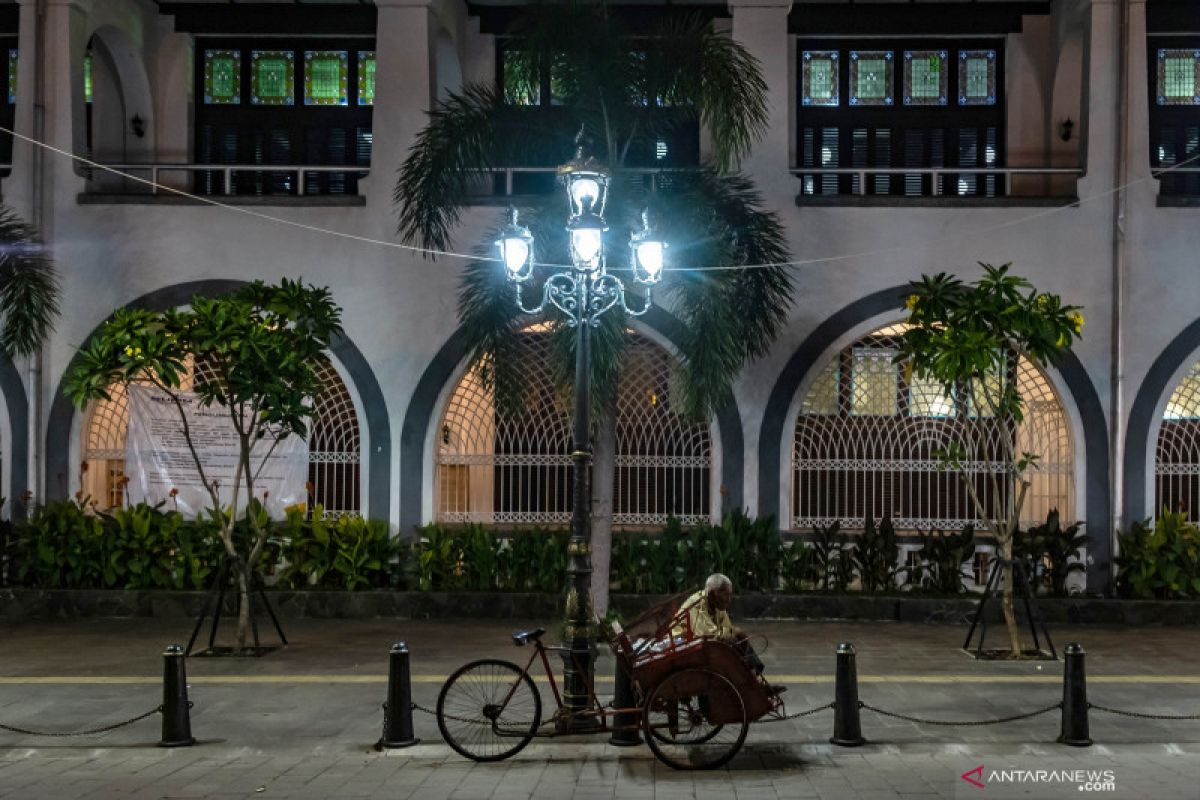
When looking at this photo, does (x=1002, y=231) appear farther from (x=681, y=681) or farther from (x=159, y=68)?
(x=159, y=68)

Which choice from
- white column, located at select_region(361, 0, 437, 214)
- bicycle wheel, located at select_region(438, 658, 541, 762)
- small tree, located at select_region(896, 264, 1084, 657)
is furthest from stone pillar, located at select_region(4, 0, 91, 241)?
small tree, located at select_region(896, 264, 1084, 657)

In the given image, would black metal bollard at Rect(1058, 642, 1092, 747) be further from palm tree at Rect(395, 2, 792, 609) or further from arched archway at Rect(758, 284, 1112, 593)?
arched archway at Rect(758, 284, 1112, 593)

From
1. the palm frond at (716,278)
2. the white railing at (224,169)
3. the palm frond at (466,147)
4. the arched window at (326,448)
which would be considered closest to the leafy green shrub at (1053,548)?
the palm frond at (716,278)

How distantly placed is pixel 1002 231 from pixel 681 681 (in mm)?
9448

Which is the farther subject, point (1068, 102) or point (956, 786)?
point (1068, 102)

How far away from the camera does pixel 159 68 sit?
19.0 meters

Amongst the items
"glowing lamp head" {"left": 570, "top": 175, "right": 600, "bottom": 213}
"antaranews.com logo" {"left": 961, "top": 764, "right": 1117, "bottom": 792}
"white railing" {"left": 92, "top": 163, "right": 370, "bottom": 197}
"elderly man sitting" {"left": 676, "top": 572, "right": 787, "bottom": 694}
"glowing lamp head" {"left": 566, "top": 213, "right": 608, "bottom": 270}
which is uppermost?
"white railing" {"left": 92, "top": 163, "right": 370, "bottom": 197}

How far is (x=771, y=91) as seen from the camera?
16.5 meters

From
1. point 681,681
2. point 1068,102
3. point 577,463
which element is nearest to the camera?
point 681,681

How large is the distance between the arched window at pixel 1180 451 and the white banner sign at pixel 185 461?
34.4 feet

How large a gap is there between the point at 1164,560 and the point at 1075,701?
22.7 ft

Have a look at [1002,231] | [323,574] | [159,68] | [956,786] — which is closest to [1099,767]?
[956,786]

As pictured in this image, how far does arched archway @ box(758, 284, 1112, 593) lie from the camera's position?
16.2 m

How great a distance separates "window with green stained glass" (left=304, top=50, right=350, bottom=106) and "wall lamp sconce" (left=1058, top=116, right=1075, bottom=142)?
9.89 meters
